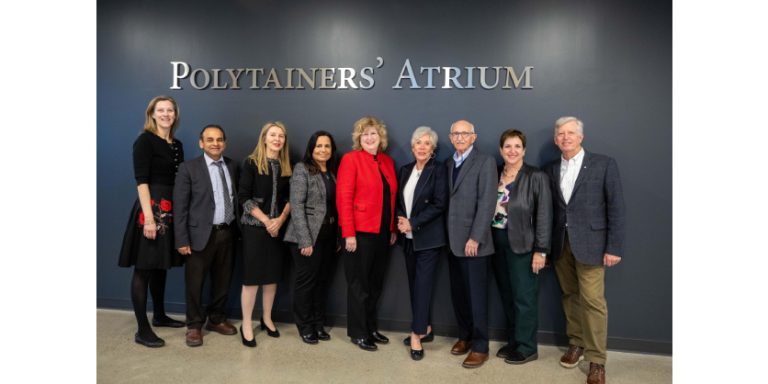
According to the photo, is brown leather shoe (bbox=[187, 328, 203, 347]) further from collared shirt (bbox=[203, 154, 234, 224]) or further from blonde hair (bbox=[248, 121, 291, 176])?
blonde hair (bbox=[248, 121, 291, 176])

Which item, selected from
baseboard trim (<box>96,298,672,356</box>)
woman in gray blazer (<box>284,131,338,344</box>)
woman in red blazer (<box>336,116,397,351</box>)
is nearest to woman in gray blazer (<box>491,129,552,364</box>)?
baseboard trim (<box>96,298,672,356</box>)

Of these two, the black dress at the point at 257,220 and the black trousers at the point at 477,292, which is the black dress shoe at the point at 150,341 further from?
the black trousers at the point at 477,292

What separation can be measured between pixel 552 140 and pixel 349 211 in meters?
1.68

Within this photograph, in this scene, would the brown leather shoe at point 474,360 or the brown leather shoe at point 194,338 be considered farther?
the brown leather shoe at point 194,338

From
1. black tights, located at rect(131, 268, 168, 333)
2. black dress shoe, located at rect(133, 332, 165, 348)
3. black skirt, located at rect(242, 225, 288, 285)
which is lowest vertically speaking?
black dress shoe, located at rect(133, 332, 165, 348)

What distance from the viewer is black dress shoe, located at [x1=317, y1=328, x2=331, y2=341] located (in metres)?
3.57

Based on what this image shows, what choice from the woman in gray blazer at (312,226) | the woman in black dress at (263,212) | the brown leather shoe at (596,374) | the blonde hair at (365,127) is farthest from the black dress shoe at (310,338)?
the brown leather shoe at (596,374)

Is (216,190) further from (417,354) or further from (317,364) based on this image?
(417,354)

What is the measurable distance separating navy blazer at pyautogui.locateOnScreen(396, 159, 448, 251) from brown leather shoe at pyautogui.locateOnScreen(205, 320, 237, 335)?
166 centimetres

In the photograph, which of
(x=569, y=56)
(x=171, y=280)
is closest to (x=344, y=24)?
(x=569, y=56)

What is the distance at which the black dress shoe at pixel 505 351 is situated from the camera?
10.6 feet

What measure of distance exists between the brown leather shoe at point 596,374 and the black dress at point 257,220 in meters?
2.31

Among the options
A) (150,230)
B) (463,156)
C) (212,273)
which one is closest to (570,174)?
(463,156)

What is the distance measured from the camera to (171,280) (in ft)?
13.6
